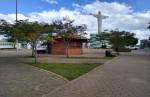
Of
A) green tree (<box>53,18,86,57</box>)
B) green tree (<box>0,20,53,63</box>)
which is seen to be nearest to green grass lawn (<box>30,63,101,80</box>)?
green tree (<box>0,20,53,63</box>)

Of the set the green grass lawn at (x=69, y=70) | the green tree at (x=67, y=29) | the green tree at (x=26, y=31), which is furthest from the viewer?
the green tree at (x=67, y=29)

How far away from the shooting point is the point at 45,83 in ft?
44.1

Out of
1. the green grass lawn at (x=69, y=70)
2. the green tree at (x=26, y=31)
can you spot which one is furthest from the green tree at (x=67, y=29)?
the green grass lawn at (x=69, y=70)

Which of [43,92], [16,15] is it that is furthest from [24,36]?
[16,15]

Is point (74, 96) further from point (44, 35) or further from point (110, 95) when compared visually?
point (44, 35)

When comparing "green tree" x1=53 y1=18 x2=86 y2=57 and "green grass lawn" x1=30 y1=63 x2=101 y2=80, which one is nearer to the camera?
"green grass lawn" x1=30 y1=63 x2=101 y2=80

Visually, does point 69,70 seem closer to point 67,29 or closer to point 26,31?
point 26,31

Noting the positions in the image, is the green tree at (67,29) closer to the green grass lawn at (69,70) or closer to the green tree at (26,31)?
the green tree at (26,31)

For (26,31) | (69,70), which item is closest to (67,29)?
(26,31)

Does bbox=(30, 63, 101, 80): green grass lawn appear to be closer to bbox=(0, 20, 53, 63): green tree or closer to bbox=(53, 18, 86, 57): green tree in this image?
bbox=(0, 20, 53, 63): green tree

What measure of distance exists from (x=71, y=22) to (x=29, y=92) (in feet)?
95.2

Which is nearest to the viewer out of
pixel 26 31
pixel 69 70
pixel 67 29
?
pixel 69 70

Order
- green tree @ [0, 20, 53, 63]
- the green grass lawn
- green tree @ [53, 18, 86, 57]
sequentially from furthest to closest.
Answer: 1. green tree @ [53, 18, 86, 57]
2. green tree @ [0, 20, 53, 63]
3. the green grass lawn

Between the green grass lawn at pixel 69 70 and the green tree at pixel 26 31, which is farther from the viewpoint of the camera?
the green tree at pixel 26 31
